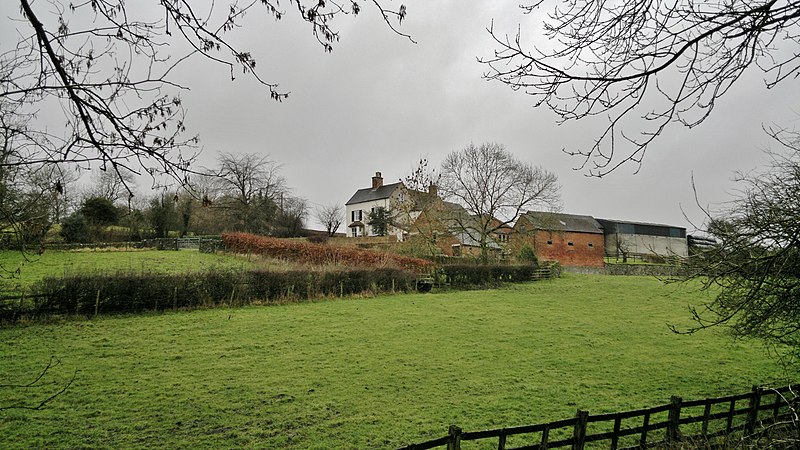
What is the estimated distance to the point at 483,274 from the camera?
28.7m

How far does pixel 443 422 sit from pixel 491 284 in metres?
22.0

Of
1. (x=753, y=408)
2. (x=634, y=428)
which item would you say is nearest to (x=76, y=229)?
(x=634, y=428)

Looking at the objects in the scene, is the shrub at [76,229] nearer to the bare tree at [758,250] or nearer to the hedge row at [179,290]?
the hedge row at [179,290]

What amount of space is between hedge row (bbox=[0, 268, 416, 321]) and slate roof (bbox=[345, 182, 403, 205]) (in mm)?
32695

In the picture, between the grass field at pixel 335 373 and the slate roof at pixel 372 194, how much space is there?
3845cm

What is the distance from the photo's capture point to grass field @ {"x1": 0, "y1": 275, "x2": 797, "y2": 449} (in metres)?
6.90

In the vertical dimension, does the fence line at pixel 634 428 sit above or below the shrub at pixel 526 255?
below

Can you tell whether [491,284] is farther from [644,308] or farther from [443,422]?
[443,422]

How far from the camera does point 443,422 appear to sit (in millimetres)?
7262

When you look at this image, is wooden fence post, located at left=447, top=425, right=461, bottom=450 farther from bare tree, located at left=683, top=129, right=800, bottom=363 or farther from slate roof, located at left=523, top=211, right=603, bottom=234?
slate roof, located at left=523, top=211, right=603, bottom=234

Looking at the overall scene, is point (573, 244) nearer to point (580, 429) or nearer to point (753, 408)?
point (753, 408)

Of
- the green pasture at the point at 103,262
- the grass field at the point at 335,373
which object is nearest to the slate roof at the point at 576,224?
the grass field at the point at 335,373

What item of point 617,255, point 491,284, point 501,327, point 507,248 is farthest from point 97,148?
point 617,255

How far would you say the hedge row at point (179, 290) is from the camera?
47.4 ft
